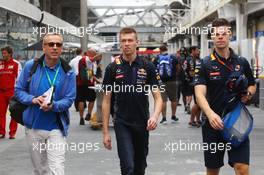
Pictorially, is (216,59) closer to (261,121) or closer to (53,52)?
(53,52)

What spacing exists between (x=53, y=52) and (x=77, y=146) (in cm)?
496

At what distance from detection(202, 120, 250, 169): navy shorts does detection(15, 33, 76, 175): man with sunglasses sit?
1430mm

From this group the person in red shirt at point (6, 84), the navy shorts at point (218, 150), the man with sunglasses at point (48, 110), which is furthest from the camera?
the person in red shirt at point (6, 84)

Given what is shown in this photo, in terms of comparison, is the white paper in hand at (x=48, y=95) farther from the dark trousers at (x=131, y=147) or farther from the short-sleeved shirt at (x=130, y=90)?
Answer: the dark trousers at (x=131, y=147)

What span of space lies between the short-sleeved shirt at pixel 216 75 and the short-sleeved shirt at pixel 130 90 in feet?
1.97

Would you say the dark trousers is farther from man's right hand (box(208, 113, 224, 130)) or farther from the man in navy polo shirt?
man's right hand (box(208, 113, 224, 130))

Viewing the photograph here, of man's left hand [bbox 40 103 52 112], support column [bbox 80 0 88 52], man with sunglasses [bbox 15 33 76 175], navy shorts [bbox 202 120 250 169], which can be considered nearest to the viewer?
navy shorts [bbox 202 120 250 169]

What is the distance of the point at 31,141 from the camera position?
562cm

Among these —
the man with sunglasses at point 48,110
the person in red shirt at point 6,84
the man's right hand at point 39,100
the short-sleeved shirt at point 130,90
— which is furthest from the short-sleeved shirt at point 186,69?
the man's right hand at point 39,100

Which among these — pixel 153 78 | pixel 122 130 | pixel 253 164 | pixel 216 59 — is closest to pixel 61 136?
pixel 122 130

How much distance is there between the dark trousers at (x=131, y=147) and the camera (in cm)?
548

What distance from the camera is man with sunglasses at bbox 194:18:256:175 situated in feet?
17.2

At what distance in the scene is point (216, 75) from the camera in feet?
17.3

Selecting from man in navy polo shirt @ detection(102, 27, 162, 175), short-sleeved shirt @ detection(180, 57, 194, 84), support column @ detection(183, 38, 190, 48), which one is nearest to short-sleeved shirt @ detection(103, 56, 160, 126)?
man in navy polo shirt @ detection(102, 27, 162, 175)
